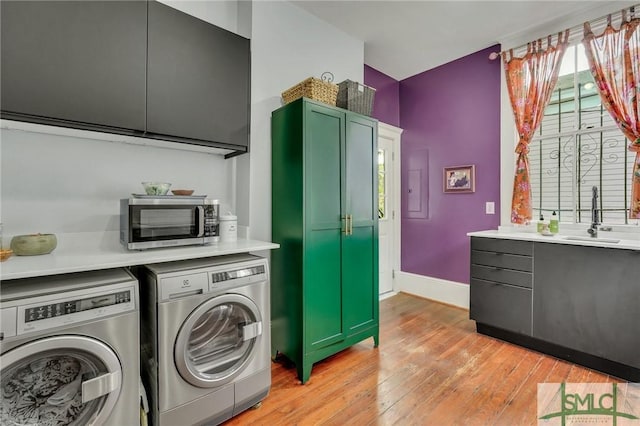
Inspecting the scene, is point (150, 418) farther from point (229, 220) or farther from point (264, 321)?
point (229, 220)

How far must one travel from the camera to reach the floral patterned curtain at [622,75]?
2377 millimetres

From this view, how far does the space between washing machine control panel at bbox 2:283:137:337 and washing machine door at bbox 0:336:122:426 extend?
7cm

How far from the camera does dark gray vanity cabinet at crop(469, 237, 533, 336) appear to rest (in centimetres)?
255

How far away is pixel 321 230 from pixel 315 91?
102 centimetres

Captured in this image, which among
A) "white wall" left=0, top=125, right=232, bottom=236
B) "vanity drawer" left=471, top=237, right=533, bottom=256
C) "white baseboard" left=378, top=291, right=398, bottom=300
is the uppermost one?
"white wall" left=0, top=125, right=232, bottom=236

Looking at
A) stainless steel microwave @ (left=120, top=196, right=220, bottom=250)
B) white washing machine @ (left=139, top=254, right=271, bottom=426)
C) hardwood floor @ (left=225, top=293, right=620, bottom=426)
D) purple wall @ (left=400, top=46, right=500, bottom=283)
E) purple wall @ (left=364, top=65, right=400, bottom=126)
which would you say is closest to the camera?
white washing machine @ (left=139, top=254, right=271, bottom=426)

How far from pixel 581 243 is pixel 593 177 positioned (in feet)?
3.05

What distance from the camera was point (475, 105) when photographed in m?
3.48

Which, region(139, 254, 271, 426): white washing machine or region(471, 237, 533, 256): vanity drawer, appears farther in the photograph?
region(471, 237, 533, 256): vanity drawer

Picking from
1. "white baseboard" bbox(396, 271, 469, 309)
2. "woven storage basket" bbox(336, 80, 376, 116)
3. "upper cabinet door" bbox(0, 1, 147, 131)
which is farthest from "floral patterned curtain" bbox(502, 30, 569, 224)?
"upper cabinet door" bbox(0, 1, 147, 131)

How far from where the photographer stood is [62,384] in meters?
1.30

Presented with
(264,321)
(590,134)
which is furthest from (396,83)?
(264,321)

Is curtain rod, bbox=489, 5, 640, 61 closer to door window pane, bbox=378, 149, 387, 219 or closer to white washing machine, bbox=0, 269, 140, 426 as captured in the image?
door window pane, bbox=378, 149, 387, 219
